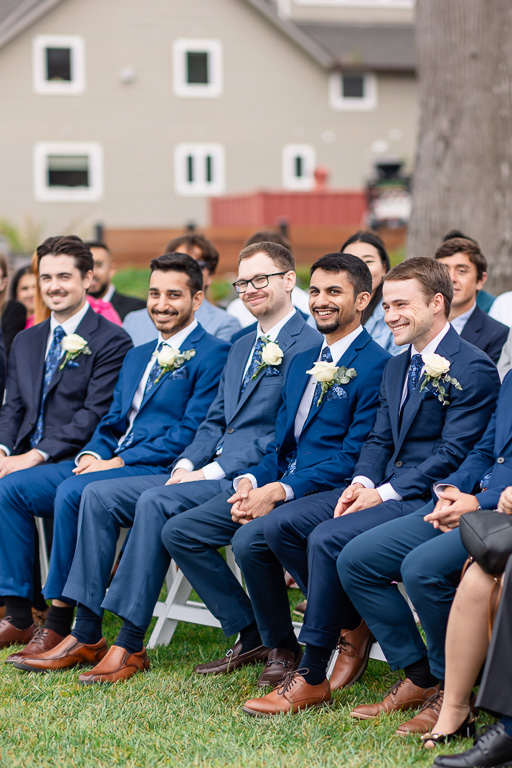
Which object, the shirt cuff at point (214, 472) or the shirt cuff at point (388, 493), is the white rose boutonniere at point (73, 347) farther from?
the shirt cuff at point (388, 493)

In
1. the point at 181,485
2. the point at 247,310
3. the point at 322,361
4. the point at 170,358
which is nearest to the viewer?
the point at 322,361

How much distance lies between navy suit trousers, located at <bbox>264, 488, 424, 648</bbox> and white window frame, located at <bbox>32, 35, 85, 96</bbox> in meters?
25.6

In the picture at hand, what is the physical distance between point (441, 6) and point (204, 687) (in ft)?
21.8

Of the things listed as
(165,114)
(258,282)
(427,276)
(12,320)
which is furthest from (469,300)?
(165,114)

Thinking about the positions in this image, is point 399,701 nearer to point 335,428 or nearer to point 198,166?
point 335,428

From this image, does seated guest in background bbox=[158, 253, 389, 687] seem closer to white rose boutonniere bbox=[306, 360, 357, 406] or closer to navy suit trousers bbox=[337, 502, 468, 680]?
white rose boutonniere bbox=[306, 360, 357, 406]

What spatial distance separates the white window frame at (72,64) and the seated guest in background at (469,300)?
78.5 ft

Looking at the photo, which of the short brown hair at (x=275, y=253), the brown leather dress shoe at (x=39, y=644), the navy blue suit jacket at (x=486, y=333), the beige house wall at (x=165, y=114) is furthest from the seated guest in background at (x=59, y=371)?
the beige house wall at (x=165, y=114)

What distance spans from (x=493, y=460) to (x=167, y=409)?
6.75ft

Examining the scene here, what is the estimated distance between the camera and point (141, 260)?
1581cm

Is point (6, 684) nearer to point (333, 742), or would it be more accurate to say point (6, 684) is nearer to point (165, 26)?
point (333, 742)

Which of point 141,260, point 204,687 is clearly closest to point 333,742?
point 204,687

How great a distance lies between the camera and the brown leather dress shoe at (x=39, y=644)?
527 centimetres

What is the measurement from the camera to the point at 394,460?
4.86 meters
